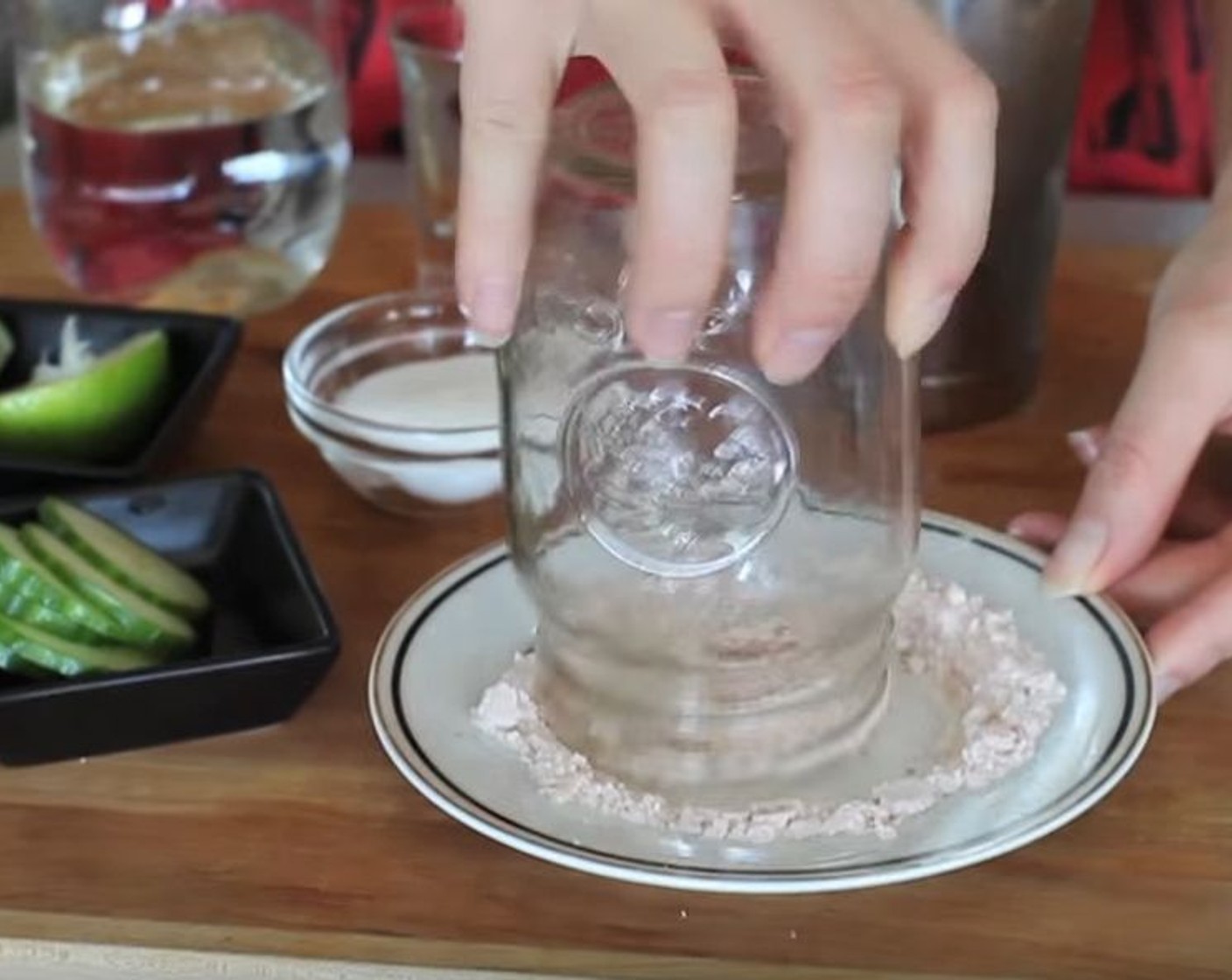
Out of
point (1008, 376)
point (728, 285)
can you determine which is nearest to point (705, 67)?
point (728, 285)

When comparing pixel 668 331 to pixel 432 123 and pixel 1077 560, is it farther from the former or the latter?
pixel 432 123

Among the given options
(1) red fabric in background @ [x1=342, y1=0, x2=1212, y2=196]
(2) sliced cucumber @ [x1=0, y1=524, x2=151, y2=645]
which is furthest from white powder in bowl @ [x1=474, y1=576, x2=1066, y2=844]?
(1) red fabric in background @ [x1=342, y1=0, x2=1212, y2=196]

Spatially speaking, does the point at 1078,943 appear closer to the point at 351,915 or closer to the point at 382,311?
the point at 351,915

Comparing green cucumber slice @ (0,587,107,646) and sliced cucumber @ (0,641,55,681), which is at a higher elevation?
green cucumber slice @ (0,587,107,646)

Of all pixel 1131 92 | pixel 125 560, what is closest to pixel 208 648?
pixel 125 560

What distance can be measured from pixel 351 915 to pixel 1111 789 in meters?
0.19

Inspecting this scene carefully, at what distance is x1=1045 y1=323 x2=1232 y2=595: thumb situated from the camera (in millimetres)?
637

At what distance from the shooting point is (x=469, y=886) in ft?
1.81

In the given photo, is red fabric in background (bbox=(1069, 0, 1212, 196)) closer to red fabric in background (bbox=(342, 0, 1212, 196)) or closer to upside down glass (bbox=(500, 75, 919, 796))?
red fabric in background (bbox=(342, 0, 1212, 196))

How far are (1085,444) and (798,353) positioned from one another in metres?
0.23

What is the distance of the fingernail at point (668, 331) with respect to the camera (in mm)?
513

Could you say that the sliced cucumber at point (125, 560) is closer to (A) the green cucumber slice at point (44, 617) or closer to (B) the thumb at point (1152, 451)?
(A) the green cucumber slice at point (44, 617)

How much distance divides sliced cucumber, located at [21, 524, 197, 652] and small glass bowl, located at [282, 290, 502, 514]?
96mm

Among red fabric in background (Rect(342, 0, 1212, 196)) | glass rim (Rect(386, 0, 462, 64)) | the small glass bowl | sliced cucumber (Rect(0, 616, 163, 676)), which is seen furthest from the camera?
red fabric in background (Rect(342, 0, 1212, 196))
